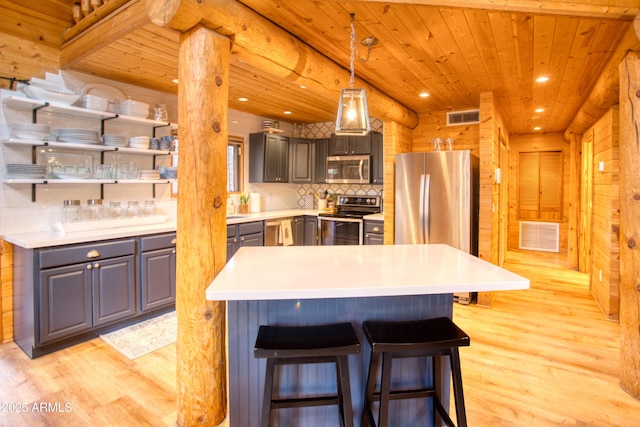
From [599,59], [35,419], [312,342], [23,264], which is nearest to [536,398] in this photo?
[312,342]

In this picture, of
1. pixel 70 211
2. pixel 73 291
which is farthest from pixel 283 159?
pixel 73 291

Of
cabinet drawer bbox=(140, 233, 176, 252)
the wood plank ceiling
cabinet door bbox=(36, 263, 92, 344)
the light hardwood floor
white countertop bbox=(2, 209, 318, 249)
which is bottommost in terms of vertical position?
the light hardwood floor

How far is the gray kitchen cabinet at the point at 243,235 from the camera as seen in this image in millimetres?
4254

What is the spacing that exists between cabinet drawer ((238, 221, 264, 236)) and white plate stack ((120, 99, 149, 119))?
5.42 feet

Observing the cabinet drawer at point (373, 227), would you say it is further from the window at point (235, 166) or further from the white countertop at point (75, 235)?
the white countertop at point (75, 235)

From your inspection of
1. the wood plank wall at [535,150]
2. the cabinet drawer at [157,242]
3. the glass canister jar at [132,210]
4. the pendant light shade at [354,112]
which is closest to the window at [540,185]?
the wood plank wall at [535,150]

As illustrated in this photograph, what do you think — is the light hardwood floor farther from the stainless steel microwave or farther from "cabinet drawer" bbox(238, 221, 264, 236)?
the stainless steel microwave

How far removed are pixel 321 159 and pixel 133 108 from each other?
2.87 meters

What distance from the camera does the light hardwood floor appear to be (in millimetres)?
2088

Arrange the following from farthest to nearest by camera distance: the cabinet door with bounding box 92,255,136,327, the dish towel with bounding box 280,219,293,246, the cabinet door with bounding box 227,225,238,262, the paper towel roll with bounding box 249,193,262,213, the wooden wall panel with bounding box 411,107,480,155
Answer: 1. the paper towel roll with bounding box 249,193,262,213
2. the dish towel with bounding box 280,219,293,246
3. the wooden wall panel with bounding box 411,107,480,155
4. the cabinet door with bounding box 227,225,238,262
5. the cabinet door with bounding box 92,255,136,327

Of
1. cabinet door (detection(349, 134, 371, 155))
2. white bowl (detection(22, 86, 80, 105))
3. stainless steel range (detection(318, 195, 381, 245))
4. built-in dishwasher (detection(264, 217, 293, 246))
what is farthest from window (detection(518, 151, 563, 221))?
white bowl (detection(22, 86, 80, 105))

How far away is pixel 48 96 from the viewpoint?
3.02 metres

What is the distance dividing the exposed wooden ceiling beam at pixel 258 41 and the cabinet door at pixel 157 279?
6.66 feet

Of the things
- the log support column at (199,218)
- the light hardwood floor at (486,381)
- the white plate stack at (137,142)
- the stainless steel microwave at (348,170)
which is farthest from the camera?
the stainless steel microwave at (348,170)
